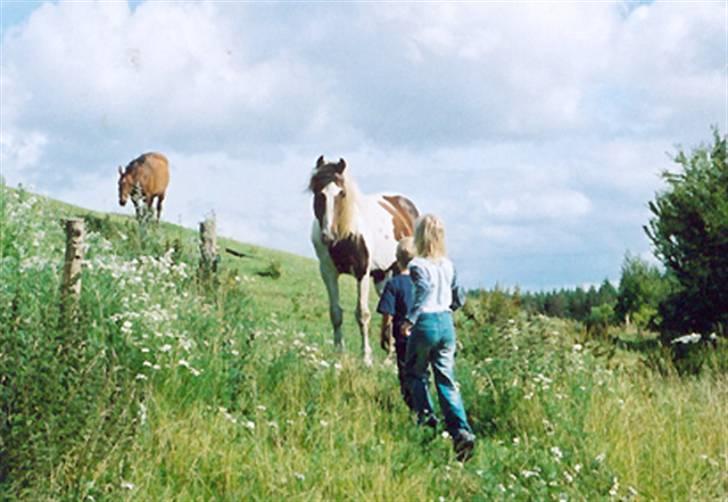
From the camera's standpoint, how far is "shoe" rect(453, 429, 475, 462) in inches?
357

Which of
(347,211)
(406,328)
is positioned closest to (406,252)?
(406,328)

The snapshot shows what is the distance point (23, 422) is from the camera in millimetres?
7027

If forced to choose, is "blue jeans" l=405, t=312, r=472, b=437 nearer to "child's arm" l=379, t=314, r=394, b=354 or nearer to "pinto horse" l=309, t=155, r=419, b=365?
"child's arm" l=379, t=314, r=394, b=354

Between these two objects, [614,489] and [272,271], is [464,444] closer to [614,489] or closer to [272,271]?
[614,489]

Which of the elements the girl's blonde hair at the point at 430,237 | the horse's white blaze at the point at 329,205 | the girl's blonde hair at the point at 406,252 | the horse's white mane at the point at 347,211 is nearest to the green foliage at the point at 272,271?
the horse's white mane at the point at 347,211

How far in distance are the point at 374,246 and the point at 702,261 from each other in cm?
1289

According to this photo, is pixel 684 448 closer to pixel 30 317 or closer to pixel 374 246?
pixel 30 317

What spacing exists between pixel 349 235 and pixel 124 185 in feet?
59.4

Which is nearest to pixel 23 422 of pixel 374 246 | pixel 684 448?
pixel 684 448

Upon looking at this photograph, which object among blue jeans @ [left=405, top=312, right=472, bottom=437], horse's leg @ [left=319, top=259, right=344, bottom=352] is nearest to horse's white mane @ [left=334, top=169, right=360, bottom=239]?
horse's leg @ [left=319, top=259, right=344, bottom=352]

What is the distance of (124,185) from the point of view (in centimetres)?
3116

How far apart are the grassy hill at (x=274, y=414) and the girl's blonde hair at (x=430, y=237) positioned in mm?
1480

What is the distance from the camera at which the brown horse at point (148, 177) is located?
3114 cm

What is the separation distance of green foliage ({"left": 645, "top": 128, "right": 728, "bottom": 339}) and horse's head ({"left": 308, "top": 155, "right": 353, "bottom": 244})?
13.6 m
